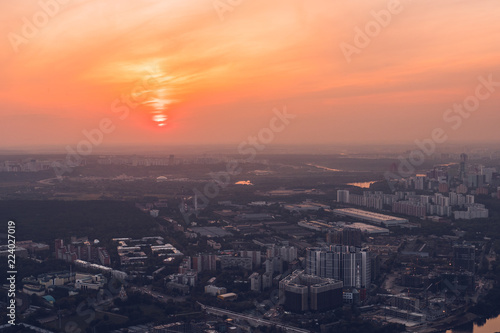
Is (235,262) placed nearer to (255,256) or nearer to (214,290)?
(255,256)

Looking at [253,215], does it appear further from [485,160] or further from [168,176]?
[485,160]

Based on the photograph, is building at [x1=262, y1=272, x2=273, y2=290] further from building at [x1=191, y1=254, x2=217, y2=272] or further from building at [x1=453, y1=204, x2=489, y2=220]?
building at [x1=453, y1=204, x2=489, y2=220]

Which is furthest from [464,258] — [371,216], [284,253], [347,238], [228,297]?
[371,216]

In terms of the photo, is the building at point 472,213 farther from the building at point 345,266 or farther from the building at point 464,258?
the building at point 345,266

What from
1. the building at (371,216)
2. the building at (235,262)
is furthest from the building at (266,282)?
the building at (371,216)

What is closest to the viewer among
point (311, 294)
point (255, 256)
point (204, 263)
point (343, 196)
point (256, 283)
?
point (311, 294)

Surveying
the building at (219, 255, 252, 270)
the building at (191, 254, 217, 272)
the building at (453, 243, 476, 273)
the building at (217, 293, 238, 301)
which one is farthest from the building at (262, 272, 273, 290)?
the building at (453, 243, 476, 273)
